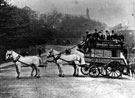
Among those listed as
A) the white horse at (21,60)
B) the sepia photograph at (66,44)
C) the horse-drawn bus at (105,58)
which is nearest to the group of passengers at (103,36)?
the sepia photograph at (66,44)

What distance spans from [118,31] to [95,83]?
2.83 meters

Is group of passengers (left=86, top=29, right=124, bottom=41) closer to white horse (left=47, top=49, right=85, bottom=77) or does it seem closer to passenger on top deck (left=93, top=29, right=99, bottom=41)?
passenger on top deck (left=93, top=29, right=99, bottom=41)

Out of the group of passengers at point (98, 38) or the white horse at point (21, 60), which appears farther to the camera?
the group of passengers at point (98, 38)

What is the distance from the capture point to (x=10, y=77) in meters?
10.2

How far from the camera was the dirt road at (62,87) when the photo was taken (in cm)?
767

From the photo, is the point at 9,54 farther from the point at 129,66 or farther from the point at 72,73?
the point at 129,66

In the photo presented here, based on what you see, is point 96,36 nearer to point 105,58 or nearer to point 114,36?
point 114,36

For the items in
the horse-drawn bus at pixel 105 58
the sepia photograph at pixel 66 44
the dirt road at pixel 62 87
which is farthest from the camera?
the horse-drawn bus at pixel 105 58

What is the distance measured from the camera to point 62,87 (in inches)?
334

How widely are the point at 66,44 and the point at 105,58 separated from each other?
1983 mm

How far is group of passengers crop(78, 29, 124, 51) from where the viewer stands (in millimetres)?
10719

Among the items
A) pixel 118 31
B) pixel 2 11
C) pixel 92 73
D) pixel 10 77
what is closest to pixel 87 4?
pixel 118 31

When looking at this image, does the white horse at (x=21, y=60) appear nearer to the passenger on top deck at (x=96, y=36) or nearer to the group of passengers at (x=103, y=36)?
the group of passengers at (x=103, y=36)

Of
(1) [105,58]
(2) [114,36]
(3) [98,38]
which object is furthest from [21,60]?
(2) [114,36]
